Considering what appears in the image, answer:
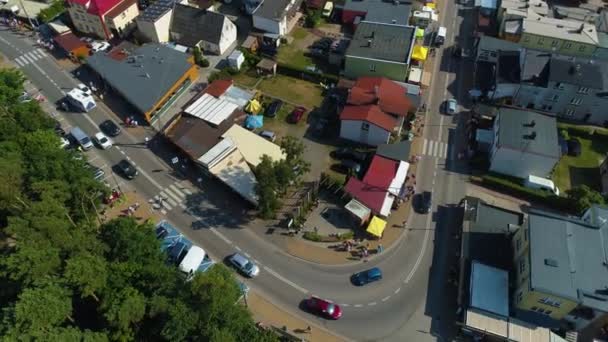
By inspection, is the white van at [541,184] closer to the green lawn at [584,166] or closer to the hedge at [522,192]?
the hedge at [522,192]

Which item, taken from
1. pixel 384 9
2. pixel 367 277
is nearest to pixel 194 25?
pixel 384 9

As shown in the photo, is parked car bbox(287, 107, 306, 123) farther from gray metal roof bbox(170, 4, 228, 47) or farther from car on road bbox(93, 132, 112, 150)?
car on road bbox(93, 132, 112, 150)

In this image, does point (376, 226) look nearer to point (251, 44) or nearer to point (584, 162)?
point (584, 162)

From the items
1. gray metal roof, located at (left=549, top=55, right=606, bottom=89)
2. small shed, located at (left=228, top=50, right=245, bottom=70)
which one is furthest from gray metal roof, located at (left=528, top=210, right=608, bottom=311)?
small shed, located at (left=228, top=50, right=245, bottom=70)

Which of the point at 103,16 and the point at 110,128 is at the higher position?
the point at 103,16

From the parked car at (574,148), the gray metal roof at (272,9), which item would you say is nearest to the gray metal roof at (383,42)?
the gray metal roof at (272,9)

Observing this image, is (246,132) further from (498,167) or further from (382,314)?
(498,167)
